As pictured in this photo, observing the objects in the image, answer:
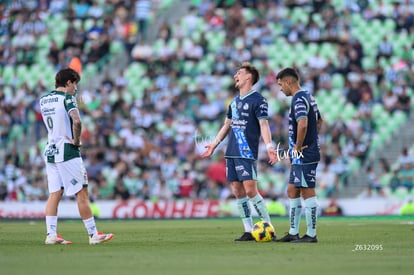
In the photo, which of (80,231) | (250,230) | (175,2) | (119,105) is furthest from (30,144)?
(250,230)

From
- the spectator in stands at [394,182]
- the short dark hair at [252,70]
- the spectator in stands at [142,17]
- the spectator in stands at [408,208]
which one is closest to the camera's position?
the short dark hair at [252,70]

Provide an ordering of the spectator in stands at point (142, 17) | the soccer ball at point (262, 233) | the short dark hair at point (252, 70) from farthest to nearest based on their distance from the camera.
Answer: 1. the spectator in stands at point (142, 17)
2. the short dark hair at point (252, 70)
3. the soccer ball at point (262, 233)

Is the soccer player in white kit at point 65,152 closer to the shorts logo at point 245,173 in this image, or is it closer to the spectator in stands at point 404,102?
→ the shorts logo at point 245,173

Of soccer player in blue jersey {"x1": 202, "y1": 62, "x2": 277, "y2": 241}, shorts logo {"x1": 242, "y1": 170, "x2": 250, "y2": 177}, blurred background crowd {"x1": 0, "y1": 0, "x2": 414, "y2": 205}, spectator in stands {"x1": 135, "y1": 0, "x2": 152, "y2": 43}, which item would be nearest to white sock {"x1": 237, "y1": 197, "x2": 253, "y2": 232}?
soccer player in blue jersey {"x1": 202, "y1": 62, "x2": 277, "y2": 241}

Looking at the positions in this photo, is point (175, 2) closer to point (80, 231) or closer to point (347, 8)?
point (347, 8)

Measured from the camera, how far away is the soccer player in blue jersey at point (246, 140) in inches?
634

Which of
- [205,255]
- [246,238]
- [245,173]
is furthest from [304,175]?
[205,255]

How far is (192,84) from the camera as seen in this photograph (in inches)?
1407

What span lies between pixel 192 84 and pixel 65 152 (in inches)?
822

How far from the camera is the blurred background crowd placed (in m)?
32.1

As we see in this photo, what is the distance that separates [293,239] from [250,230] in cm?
93

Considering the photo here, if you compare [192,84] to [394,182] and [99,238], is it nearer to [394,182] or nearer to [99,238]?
[394,182]

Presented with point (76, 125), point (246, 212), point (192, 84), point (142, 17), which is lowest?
point (246, 212)

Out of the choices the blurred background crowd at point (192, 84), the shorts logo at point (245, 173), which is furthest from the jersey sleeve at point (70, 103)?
the blurred background crowd at point (192, 84)
